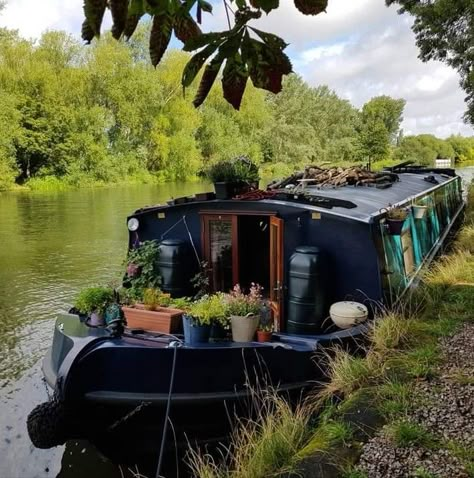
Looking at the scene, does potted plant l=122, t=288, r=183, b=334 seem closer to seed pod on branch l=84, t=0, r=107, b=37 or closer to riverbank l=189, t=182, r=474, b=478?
riverbank l=189, t=182, r=474, b=478

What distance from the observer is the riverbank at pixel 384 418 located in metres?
2.90

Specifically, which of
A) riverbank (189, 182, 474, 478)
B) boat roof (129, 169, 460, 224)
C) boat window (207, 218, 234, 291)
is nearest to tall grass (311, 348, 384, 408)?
riverbank (189, 182, 474, 478)

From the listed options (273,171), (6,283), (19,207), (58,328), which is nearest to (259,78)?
(58,328)

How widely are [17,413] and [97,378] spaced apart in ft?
6.99

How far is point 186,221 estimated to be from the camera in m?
5.94

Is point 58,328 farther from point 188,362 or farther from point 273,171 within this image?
point 273,171

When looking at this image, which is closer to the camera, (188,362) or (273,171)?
(188,362)

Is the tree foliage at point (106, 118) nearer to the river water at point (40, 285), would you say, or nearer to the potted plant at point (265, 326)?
the river water at point (40, 285)

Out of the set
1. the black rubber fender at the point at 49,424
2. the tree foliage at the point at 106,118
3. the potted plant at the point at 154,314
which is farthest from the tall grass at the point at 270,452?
the tree foliage at the point at 106,118

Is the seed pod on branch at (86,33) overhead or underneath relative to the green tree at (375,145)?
underneath

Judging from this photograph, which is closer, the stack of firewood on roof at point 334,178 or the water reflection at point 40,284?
the water reflection at point 40,284

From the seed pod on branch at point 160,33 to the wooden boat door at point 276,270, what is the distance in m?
3.96

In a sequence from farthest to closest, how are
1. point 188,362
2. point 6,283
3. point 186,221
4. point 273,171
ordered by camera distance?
point 273,171 < point 6,283 < point 186,221 < point 188,362

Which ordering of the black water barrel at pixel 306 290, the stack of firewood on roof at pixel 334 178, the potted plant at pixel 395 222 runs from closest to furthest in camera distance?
1. the black water barrel at pixel 306 290
2. the potted plant at pixel 395 222
3. the stack of firewood on roof at pixel 334 178
